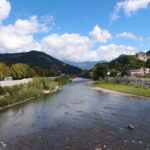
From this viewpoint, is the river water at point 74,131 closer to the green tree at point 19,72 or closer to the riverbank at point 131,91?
the riverbank at point 131,91

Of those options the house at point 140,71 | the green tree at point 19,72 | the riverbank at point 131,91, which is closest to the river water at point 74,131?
the riverbank at point 131,91

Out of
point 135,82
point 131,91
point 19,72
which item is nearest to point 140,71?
point 135,82

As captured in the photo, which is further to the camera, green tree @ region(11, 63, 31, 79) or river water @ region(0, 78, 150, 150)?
green tree @ region(11, 63, 31, 79)

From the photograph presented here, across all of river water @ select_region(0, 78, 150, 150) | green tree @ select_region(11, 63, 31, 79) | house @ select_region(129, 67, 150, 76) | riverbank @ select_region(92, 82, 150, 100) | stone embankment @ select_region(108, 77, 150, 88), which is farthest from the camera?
house @ select_region(129, 67, 150, 76)

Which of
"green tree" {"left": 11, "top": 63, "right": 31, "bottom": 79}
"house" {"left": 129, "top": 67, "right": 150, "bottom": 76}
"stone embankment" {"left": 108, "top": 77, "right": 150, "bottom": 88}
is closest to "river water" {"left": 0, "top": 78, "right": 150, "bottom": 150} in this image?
"stone embankment" {"left": 108, "top": 77, "right": 150, "bottom": 88}

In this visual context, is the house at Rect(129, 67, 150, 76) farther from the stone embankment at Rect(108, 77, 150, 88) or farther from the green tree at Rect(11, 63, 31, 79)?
the green tree at Rect(11, 63, 31, 79)

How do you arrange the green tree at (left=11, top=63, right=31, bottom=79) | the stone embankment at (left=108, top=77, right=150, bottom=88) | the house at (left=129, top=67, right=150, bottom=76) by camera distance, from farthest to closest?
the house at (left=129, top=67, right=150, bottom=76)
the green tree at (left=11, top=63, right=31, bottom=79)
the stone embankment at (left=108, top=77, right=150, bottom=88)

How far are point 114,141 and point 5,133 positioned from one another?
1160 centimetres

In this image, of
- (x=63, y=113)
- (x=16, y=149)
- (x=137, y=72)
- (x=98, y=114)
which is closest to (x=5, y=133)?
(x=16, y=149)

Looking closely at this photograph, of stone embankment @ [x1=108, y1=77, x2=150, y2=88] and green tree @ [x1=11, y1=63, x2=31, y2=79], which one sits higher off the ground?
green tree @ [x1=11, y1=63, x2=31, y2=79]

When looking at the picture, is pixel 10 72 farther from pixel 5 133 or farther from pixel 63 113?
pixel 5 133

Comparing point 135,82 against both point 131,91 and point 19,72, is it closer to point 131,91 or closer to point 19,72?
point 131,91

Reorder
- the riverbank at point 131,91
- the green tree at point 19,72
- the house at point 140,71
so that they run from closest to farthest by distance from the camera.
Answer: the riverbank at point 131,91
the green tree at point 19,72
the house at point 140,71

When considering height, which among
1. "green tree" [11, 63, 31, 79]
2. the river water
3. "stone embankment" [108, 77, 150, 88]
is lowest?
the river water
